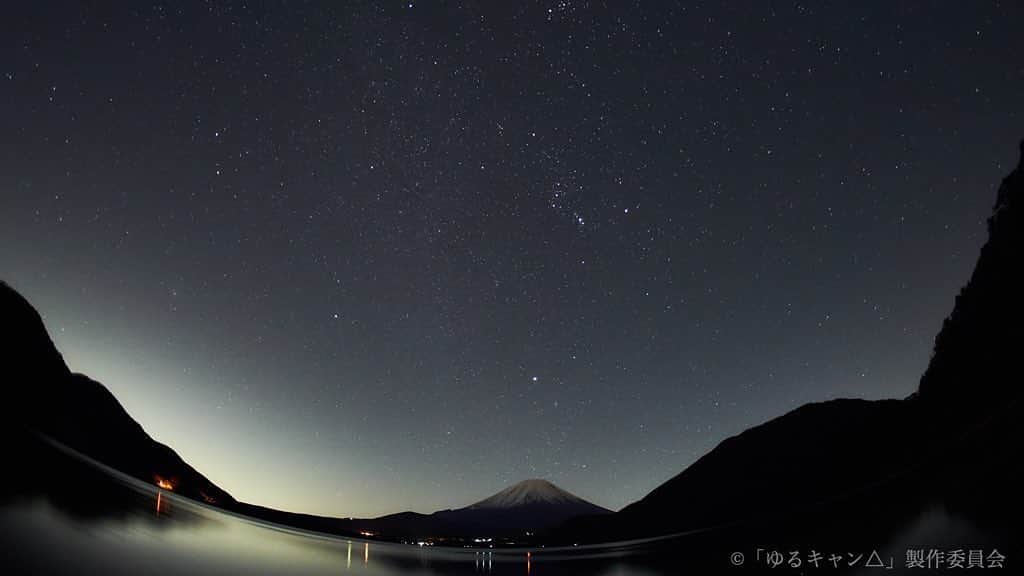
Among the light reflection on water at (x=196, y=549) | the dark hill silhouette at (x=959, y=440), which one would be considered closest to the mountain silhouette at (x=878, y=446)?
the dark hill silhouette at (x=959, y=440)

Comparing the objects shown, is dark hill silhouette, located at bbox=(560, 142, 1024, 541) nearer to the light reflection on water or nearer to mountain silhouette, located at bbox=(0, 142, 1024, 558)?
mountain silhouette, located at bbox=(0, 142, 1024, 558)

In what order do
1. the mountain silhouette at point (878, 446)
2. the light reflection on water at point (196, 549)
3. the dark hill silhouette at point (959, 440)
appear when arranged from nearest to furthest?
the light reflection on water at point (196, 549) < the mountain silhouette at point (878, 446) < the dark hill silhouette at point (959, 440)

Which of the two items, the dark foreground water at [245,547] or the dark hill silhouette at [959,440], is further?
the dark hill silhouette at [959,440]

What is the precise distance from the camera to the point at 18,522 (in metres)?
1.97

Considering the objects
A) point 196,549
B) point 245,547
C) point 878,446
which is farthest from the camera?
point 878,446

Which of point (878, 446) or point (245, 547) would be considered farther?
point (878, 446)

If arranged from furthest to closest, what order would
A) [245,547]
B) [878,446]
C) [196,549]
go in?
[878,446]
[245,547]
[196,549]

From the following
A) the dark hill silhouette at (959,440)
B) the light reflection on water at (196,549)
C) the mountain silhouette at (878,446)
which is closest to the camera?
the light reflection on water at (196,549)

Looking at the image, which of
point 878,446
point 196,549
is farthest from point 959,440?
point 196,549

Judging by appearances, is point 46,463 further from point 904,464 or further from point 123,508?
point 904,464

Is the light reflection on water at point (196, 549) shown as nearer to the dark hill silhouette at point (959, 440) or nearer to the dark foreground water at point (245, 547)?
the dark foreground water at point (245, 547)

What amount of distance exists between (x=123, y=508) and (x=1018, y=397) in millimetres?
4843

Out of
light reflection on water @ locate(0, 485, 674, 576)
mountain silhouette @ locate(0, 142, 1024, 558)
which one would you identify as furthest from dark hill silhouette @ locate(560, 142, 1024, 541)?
light reflection on water @ locate(0, 485, 674, 576)

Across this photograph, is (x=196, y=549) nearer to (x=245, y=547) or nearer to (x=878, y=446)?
(x=245, y=547)
